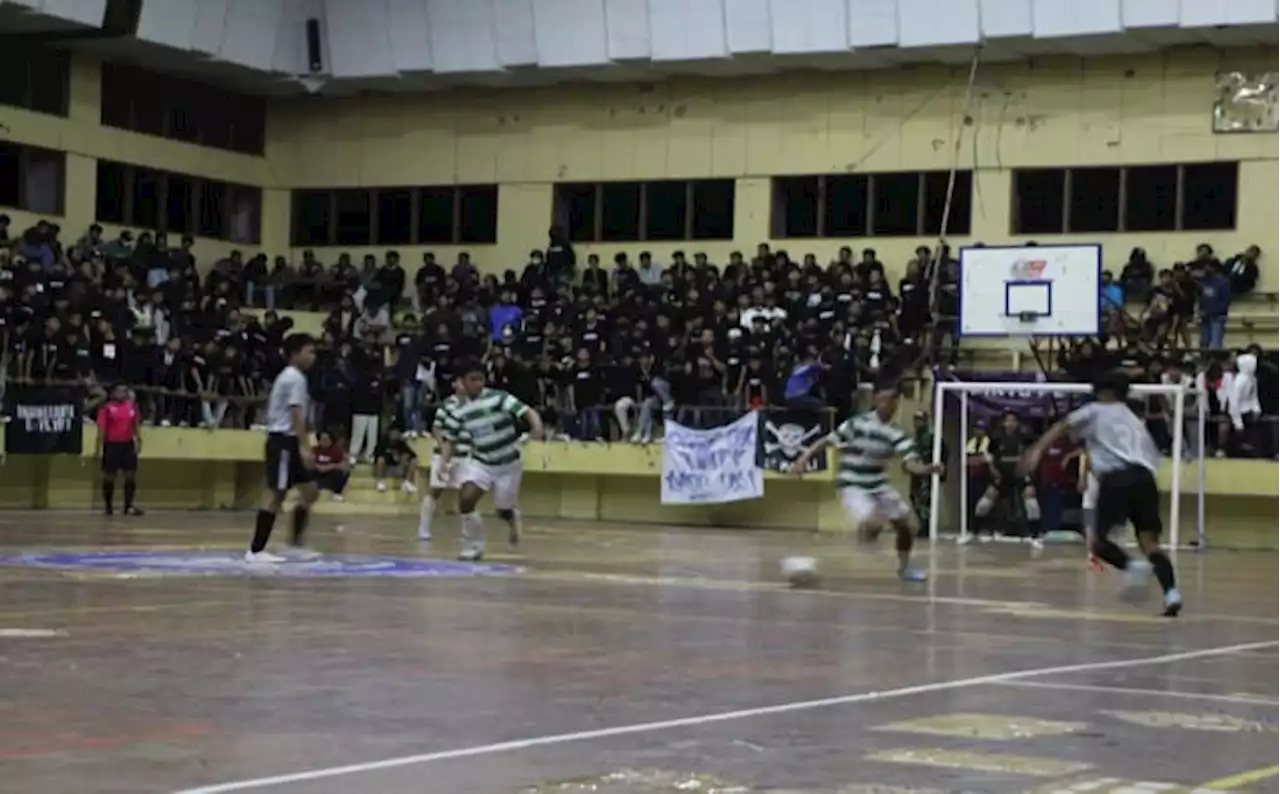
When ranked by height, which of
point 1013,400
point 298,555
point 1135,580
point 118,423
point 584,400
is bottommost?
point 298,555

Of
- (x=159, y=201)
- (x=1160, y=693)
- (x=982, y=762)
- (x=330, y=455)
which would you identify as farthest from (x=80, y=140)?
(x=982, y=762)

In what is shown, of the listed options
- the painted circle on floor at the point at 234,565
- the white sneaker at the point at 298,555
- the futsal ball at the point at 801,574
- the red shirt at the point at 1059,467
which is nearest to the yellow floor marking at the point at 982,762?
the painted circle on floor at the point at 234,565

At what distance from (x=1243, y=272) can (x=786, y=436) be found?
923 centimetres

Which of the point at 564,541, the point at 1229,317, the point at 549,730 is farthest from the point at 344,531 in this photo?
the point at 549,730

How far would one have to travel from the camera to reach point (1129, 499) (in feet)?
50.9

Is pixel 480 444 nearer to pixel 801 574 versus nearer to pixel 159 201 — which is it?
pixel 801 574

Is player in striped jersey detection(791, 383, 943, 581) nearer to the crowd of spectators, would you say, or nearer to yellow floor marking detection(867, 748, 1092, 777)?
yellow floor marking detection(867, 748, 1092, 777)

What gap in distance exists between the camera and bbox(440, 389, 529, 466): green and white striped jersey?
837 inches

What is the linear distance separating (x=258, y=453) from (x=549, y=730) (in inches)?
1315

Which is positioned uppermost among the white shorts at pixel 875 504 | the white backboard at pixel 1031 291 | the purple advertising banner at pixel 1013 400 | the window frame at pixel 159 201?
the window frame at pixel 159 201

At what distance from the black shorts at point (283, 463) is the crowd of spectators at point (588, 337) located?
17.7 metres

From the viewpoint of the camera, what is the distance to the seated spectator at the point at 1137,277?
39.6 metres

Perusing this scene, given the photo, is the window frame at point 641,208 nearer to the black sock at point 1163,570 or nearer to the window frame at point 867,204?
the window frame at point 867,204

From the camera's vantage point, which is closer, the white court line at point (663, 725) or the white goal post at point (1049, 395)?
the white court line at point (663, 725)
